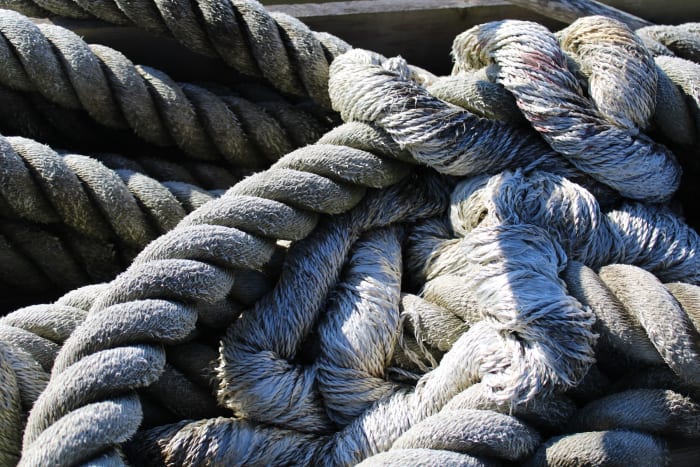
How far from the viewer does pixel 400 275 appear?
122 centimetres

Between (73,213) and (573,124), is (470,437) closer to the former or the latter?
(573,124)

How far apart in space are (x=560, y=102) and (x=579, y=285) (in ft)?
0.91

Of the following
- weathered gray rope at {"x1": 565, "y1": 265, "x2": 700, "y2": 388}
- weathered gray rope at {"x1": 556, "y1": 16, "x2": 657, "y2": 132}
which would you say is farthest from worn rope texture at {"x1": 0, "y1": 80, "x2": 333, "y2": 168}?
weathered gray rope at {"x1": 565, "y1": 265, "x2": 700, "y2": 388}

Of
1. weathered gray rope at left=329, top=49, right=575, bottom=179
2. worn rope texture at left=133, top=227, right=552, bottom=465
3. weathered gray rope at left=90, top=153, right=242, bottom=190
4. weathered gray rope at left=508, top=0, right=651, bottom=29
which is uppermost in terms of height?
weathered gray rope at left=508, top=0, right=651, bottom=29

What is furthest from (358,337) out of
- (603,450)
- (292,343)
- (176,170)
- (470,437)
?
(176,170)

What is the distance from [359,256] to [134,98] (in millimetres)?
523

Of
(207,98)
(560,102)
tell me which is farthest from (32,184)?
(560,102)

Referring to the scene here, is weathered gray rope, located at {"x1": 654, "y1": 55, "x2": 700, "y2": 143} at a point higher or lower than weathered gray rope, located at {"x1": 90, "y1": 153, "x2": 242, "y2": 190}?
higher

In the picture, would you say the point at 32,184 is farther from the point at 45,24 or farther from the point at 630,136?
the point at 630,136

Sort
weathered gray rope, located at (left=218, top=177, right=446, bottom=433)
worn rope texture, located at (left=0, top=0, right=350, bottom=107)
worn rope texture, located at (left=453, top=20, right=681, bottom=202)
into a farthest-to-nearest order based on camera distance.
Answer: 1. worn rope texture, located at (left=0, top=0, right=350, bottom=107)
2. worn rope texture, located at (left=453, top=20, right=681, bottom=202)
3. weathered gray rope, located at (left=218, top=177, right=446, bottom=433)

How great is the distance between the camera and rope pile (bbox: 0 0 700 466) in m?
1.02

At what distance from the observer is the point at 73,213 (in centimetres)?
133

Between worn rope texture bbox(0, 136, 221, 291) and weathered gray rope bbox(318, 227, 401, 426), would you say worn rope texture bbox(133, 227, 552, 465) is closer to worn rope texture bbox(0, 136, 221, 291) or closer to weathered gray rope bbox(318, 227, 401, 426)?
weathered gray rope bbox(318, 227, 401, 426)

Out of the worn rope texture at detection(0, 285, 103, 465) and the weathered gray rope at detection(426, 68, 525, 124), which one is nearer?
the worn rope texture at detection(0, 285, 103, 465)
